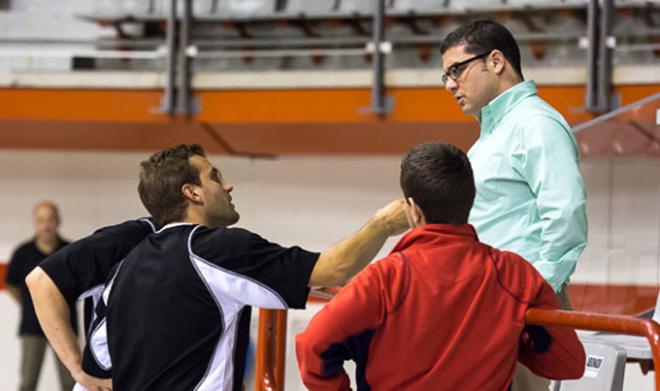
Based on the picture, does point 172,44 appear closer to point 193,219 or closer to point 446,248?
point 193,219

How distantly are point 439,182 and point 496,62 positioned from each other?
2.10ft

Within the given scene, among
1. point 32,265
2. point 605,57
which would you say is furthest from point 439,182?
point 32,265

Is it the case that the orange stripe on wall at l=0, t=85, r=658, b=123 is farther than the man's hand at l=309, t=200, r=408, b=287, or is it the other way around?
the orange stripe on wall at l=0, t=85, r=658, b=123

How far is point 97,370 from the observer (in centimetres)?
292

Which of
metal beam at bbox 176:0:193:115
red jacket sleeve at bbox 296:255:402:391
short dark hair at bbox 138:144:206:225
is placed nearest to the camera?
red jacket sleeve at bbox 296:255:402:391

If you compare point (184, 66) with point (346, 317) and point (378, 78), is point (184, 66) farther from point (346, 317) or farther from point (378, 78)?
point (346, 317)

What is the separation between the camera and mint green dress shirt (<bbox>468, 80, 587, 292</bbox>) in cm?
249

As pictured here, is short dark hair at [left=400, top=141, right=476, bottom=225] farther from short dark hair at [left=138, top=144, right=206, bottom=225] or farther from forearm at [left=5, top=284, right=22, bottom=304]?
forearm at [left=5, top=284, right=22, bottom=304]

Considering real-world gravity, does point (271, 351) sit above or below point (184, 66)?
below

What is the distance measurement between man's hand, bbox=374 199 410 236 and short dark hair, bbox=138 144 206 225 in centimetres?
43

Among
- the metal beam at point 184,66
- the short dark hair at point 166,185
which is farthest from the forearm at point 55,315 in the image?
the metal beam at point 184,66

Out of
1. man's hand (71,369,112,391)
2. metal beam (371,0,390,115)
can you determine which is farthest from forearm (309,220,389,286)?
metal beam (371,0,390,115)

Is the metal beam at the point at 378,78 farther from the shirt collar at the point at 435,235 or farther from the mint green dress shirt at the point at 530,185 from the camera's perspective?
the shirt collar at the point at 435,235

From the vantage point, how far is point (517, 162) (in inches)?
102
